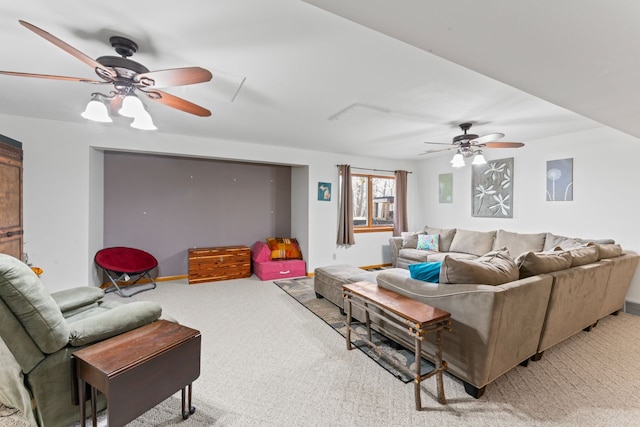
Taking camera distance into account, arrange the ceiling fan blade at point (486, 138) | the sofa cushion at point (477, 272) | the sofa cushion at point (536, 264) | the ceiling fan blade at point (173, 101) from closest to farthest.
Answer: the sofa cushion at point (477, 272) → the ceiling fan blade at point (173, 101) → the sofa cushion at point (536, 264) → the ceiling fan blade at point (486, 138)

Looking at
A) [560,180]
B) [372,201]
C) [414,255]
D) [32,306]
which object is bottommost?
[414,255]

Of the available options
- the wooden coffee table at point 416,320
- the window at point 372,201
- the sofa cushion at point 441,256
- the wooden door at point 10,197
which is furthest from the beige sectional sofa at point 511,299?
the wooden door at point 10,197

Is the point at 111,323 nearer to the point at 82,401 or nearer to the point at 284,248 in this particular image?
the point at 82,401

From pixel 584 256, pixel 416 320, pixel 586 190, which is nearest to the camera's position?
pixel 416 320

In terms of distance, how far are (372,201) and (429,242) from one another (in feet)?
4.89

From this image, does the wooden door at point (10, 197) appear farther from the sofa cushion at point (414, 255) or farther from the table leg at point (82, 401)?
the sofa cushion at point (414, 255)

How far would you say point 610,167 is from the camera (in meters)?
3.71

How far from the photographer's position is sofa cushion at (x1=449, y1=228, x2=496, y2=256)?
4734 mm

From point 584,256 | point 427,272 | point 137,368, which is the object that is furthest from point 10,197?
point 584,256

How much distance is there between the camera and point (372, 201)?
20.2ft

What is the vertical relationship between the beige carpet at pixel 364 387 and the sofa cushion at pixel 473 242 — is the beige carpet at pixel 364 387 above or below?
below

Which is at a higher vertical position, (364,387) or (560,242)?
(560,242)

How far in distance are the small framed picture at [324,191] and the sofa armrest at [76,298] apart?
377 cm

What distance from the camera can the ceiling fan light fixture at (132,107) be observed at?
1.92 meters
